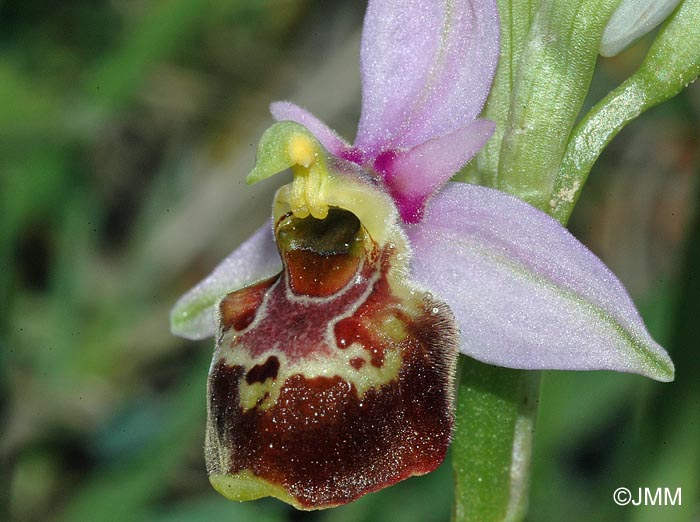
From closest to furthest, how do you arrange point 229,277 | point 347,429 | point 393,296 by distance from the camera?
point 347,429 → point 393,296 → point 229,277

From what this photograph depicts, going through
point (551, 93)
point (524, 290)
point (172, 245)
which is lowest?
point (172, 245)

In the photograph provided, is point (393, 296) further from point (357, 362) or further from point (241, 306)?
point (241, 306)

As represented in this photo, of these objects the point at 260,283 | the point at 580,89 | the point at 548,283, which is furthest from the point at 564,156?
the point at 260,283

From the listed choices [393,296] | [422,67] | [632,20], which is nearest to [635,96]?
[632,20]

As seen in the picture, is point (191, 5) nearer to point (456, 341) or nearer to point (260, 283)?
point (260, 283)

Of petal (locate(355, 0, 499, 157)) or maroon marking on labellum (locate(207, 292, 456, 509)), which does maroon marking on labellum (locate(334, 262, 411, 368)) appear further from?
petal (locate(355, 0, 499, 157))

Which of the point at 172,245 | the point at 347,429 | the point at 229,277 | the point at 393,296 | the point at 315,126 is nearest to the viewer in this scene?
the point at 347,429

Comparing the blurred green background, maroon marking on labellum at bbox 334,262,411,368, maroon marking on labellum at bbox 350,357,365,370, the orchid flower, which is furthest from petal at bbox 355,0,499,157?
the blurred green background

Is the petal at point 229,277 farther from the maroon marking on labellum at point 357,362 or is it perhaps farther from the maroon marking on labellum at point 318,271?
the maroon marking on labellum at point 357,362
